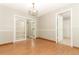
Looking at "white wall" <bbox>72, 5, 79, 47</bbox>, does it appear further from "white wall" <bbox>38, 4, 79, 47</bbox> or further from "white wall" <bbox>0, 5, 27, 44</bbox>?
"white wall" <bbox>0, 5, 27, 44</bbox>

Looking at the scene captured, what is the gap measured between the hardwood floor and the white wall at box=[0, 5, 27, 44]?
0.11 meters

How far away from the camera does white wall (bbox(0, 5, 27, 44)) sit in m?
1.30

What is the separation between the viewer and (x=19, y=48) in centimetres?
137

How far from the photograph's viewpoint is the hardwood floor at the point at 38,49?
127 centimetres

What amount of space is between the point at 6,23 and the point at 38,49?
55 cm

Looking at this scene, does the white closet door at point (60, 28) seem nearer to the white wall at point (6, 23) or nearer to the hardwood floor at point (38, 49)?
the hardwood floor at point (38, 49)

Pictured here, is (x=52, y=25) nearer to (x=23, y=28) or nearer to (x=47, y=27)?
(x=47, y=27)

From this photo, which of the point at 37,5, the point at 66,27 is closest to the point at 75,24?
the point at 66,27

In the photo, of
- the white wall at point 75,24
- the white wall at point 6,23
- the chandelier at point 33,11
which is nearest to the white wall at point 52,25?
the white wall at point 75,24

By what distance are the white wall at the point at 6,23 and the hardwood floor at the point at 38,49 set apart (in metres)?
0.11

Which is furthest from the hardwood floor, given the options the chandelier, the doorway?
the chandelier

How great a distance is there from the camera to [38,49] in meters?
1.36
